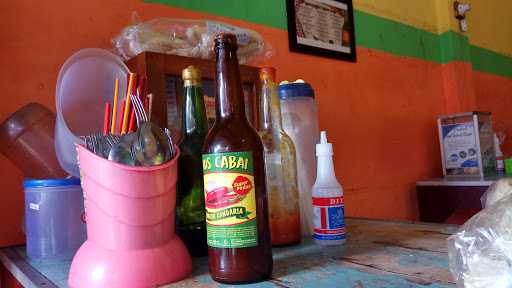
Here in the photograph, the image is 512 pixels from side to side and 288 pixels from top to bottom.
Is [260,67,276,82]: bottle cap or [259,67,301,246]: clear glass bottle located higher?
[260,67,276,82]: bottle cap

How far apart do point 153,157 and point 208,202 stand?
3.5 inches

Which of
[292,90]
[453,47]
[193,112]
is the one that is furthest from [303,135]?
[453,47]

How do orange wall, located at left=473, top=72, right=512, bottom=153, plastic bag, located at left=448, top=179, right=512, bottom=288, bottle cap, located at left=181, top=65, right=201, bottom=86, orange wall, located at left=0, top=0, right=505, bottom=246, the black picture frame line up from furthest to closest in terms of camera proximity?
orange wall, located at left=473, top=72, right=512, bottom=153, the black picture frame, orange wall, located at left=0, top=0, right=505, bottom=246, bottle cap, located at left=181, top=65, right=201, bottom=86, plastic bag, located at left=448, top=179, right=512, bottom=288

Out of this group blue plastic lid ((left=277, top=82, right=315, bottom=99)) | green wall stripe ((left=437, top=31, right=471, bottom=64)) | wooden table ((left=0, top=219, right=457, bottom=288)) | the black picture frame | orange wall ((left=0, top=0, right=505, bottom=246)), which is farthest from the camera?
green wall stripe ((left=437, top=31, right=471, bottom=64))

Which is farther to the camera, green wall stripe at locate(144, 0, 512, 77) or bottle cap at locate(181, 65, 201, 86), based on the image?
green wall stripe at locate(144, 0, 512, 77)

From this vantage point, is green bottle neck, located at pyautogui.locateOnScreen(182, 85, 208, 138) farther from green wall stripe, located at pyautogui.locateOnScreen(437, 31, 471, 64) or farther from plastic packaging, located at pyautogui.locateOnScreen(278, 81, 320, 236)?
green wall stripe, located at pyautogui.locateOnScreen(437, 31, 471, 64)

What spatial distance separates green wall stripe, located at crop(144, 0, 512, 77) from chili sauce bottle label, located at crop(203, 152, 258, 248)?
741 millimetres

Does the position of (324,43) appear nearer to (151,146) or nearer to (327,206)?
(327,206)

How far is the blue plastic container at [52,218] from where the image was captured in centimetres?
65

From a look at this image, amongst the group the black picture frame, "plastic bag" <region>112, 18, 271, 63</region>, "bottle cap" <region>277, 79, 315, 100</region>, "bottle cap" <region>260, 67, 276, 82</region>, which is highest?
the black picture frame

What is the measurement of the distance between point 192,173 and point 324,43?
3.37ft

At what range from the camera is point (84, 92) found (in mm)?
720

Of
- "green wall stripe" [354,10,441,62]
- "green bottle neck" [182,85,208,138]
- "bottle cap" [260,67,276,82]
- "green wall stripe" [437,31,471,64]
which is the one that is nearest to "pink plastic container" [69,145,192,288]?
"green bottle neck" [182,85,208,138]

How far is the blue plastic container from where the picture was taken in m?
0.65
